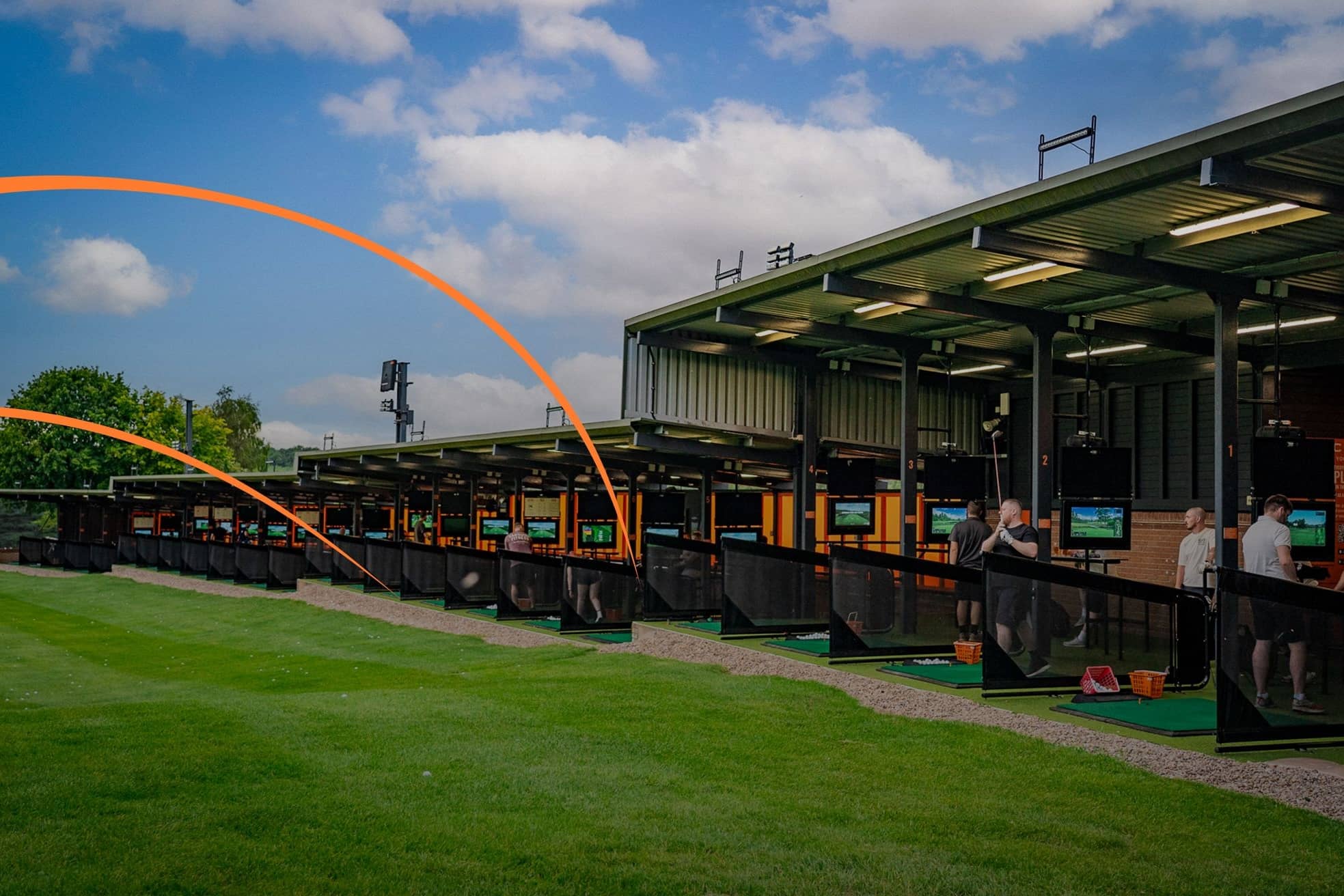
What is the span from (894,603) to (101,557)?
41653 millimetres

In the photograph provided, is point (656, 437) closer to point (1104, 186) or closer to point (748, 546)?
point (748, 546)

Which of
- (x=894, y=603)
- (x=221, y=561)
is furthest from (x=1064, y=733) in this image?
(x=221, y=561)

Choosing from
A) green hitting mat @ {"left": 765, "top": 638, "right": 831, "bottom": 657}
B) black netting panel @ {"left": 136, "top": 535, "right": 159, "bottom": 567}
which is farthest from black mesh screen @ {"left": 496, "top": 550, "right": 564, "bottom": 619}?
black netting panel @ {"left": 136, "top": 535, "right": 159, "bottom": 567}

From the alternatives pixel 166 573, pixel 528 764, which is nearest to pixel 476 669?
pixel 528 764

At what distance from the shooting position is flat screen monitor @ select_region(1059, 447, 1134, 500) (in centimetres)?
1602

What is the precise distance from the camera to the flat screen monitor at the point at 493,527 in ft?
105

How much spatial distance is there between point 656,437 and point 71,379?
66655mm

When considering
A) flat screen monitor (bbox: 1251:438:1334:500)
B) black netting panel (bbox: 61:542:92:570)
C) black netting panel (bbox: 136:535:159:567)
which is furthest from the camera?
black netting panel (bbox: 61:542:92:570)

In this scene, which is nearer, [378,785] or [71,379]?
[378,785]

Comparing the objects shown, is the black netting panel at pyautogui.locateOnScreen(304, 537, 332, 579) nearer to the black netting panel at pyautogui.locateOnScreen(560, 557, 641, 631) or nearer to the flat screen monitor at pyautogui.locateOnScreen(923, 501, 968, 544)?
the black netting panel at pyautogui.locateOnScreen(560, 557, 641, 631)

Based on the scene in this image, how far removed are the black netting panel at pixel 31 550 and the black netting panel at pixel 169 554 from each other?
11919 mm

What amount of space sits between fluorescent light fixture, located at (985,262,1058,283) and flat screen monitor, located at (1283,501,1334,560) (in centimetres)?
433

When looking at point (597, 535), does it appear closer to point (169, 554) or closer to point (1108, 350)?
point (1108, 350)

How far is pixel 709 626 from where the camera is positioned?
627 inches
